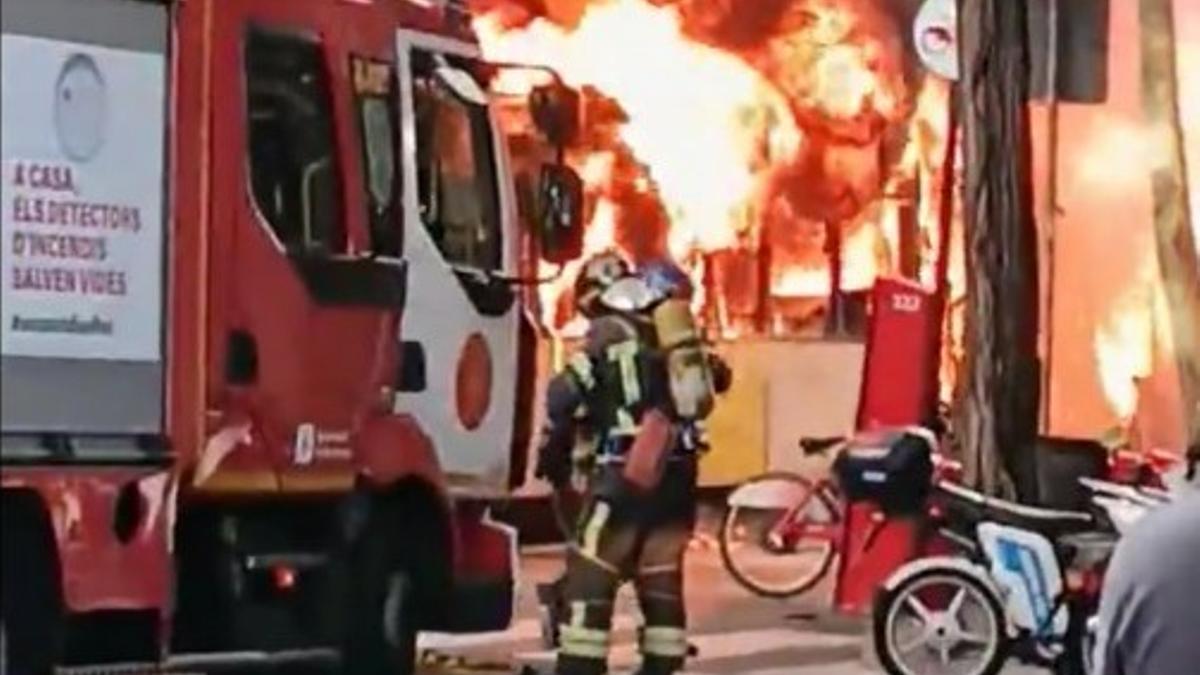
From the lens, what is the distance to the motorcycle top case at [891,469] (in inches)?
608

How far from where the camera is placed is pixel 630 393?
44.5 feet

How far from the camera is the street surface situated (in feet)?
53.1

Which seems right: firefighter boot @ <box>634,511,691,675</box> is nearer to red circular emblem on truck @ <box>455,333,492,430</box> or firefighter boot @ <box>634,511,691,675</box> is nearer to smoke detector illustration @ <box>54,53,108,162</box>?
red circular emblem on truck @ <box>455,333,492,430</box>

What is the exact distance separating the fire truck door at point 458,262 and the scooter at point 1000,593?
1763 millimetres

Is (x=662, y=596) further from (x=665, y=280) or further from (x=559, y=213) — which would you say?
(x=559, y=213)

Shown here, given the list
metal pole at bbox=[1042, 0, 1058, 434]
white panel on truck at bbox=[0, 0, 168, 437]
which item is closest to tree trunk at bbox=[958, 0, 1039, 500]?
metal pole at bbox=[1042, 0, 1058, 434]

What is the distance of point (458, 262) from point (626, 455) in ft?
3.45

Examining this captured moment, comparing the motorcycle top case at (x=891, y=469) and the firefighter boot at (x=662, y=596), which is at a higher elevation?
the motorcycle top case at (x=891, y=469)

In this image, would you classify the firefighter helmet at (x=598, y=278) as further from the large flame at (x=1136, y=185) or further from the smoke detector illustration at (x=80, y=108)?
the large flame at (x=1136, y=185)

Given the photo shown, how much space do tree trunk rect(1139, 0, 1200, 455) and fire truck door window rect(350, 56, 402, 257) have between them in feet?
28.7

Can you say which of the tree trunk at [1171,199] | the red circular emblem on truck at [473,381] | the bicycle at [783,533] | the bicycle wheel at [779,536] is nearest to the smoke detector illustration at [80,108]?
the red circular emblem on truck at [473,381]

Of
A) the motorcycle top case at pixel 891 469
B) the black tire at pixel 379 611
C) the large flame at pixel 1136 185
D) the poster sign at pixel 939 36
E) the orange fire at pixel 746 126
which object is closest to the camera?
the black tire at pixel 379 611

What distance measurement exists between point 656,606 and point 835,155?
14975mm

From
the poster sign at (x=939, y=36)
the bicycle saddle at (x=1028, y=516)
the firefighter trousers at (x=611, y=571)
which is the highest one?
the poster sign at (x=939, y=36)
